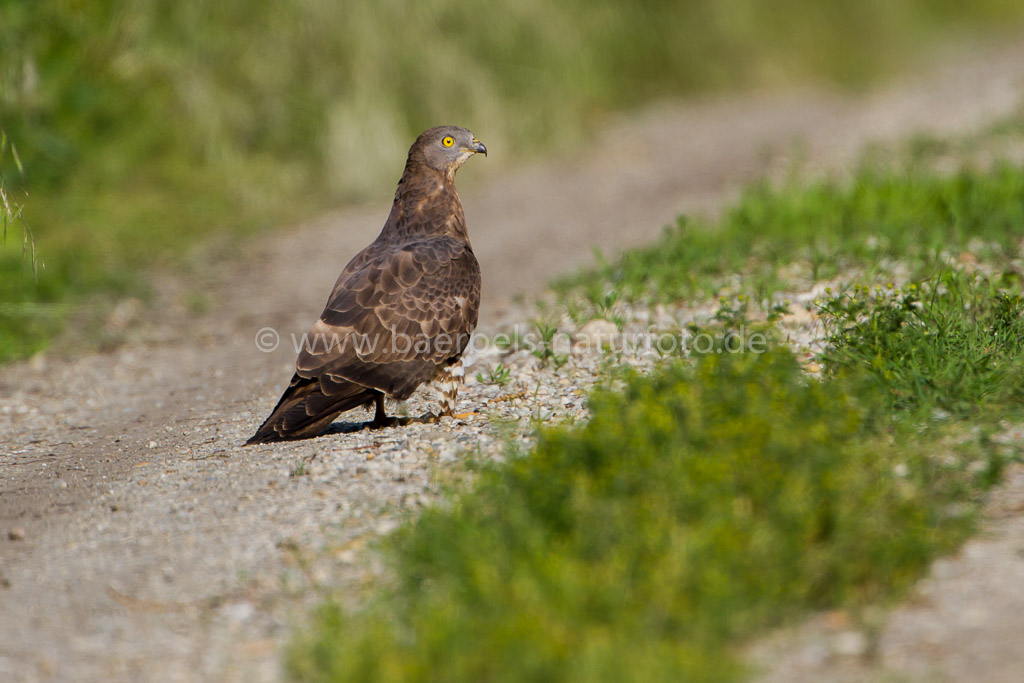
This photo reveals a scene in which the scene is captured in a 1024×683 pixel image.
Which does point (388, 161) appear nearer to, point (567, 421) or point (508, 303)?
point (508, 303)

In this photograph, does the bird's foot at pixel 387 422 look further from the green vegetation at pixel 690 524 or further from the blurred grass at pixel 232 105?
the blurred grass at pixel 232 105

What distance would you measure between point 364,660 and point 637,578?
79cm

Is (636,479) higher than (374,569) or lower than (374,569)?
higher

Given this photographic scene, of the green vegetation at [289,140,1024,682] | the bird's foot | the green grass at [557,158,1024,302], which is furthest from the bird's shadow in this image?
the green grass at [557,158,1024,302]

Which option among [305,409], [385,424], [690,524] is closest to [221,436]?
[305,409]

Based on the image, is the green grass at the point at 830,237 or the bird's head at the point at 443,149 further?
the green grass at the point at 830,237

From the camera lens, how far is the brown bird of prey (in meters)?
4.87

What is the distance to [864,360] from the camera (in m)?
4.81

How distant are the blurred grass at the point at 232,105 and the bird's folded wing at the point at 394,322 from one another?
3574mm

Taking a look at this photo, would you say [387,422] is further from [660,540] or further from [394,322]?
[660,540]

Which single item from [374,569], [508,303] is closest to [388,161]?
[508,303]

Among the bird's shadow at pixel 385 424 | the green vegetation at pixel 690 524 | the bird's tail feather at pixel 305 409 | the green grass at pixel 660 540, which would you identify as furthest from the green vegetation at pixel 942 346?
the bird's tail feather at pixel 305 409

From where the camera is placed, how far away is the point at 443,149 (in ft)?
19.4

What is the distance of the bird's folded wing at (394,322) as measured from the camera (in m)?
4.92
